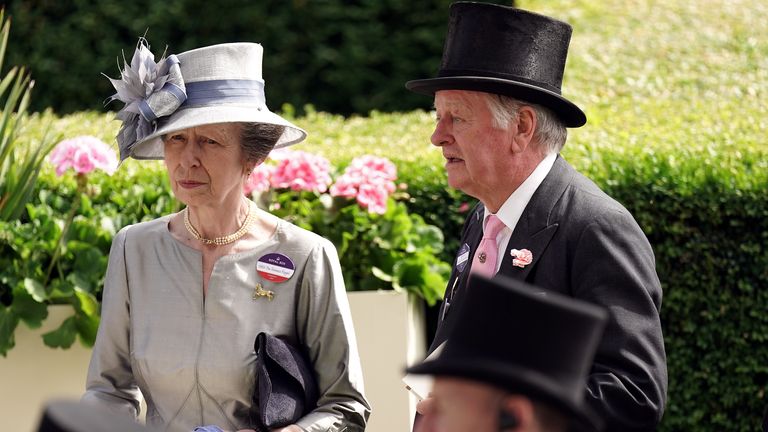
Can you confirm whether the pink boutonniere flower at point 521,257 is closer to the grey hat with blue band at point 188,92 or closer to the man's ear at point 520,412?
the grey hat with blue band at point 188,92

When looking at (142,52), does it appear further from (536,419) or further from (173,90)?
(536,419)

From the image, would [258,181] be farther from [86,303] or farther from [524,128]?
[524,128]

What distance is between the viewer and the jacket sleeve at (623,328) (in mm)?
3408

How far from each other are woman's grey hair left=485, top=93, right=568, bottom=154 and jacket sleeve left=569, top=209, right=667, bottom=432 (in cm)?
40

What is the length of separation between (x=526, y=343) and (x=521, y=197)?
4.83ft

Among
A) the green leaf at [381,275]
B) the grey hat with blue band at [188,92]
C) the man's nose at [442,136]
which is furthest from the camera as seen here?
the green leaf at [381,275]

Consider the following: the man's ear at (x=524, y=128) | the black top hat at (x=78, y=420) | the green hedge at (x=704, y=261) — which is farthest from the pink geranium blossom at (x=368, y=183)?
the black top hat at (x=78, y=420)

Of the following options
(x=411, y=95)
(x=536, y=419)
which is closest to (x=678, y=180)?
(x=536, y=419)

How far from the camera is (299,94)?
11.3 meters

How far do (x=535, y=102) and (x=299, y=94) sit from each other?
755cm

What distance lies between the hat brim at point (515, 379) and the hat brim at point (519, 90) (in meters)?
1.61

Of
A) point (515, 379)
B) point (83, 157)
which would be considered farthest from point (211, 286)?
point (83, 157)

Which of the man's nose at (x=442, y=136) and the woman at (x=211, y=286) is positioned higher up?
the man's nose at (x=442, y=136)

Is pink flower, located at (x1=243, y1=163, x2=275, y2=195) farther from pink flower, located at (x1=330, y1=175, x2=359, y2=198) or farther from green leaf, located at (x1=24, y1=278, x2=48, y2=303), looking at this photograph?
green leaf, located at (x1=24, y1=278, x2=48, y2=303)
